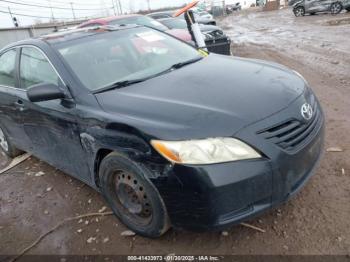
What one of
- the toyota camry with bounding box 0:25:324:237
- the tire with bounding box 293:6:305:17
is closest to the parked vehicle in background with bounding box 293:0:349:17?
the tire with bounding box 293:6:305:17

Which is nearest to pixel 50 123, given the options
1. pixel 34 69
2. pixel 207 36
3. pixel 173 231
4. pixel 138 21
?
pixel 34 69

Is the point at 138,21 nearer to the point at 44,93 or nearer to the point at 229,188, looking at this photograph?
the point at 44,93

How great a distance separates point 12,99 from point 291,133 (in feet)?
10.2

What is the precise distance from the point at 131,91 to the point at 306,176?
1556 millimetres

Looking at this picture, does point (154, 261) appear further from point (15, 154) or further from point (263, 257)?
point (15, 154)

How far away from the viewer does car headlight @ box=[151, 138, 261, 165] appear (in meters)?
2.31

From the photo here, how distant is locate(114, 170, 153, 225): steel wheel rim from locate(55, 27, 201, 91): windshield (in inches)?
32.7

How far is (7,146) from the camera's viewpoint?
16.5ft

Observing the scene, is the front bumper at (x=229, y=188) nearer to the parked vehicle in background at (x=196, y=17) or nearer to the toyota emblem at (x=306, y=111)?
the toyota emblem at (x=306, y=111)

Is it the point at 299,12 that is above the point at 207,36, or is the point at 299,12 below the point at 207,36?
below

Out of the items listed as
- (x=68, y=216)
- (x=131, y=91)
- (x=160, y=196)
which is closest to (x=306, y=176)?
(x=160, y=196)

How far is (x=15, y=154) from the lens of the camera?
506 cm

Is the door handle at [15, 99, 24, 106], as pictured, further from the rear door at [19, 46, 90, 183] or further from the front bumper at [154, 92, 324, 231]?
the front bumper at [154, 92, 324, 231]

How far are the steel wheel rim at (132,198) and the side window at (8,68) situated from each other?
2.07 m
